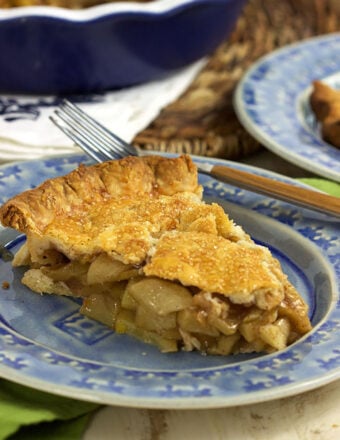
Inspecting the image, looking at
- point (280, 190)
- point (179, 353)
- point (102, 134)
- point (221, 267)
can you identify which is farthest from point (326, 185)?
point (179, 353)

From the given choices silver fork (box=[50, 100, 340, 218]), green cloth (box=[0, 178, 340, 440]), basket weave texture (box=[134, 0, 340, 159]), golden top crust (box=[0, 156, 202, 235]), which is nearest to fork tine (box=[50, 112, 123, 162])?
silver fork (box=[50, 100, 340, 218])

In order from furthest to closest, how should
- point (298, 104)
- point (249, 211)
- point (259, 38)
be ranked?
point (259, 38) < point (298, 104) < point (249, 211)

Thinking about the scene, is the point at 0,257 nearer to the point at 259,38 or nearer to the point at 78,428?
the point at 78,428

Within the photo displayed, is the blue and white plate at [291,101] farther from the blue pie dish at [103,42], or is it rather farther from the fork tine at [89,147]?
the fork tine at [89,147]

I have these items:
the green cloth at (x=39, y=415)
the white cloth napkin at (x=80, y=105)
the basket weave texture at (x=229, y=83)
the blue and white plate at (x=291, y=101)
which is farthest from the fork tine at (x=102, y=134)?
the green cloth at (x=39, y=415)

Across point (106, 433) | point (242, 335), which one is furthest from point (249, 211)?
point (106, 433)

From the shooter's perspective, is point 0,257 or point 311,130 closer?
Result: point 0,257

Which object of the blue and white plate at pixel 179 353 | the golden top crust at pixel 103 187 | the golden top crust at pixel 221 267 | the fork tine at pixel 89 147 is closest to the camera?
the blue and white plate at pixel 179 353
